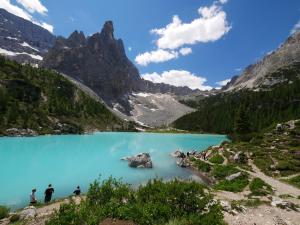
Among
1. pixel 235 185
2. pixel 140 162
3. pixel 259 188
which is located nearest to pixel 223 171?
pixel 235 185

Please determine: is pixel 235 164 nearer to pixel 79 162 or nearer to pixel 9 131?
pixel 79 162

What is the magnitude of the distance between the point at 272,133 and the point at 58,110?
383 feet

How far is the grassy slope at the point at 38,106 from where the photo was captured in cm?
11844

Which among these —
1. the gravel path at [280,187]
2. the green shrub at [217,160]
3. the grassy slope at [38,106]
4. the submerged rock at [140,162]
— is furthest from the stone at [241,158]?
the grassy slope at [38,106]

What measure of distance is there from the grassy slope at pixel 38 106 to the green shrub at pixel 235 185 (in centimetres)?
8855

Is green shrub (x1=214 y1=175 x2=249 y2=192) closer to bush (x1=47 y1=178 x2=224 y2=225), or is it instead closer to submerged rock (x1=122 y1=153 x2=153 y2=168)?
bush (x1=47 y1=178 x2=224 y2=225)

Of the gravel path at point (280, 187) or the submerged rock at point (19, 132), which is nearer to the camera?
the gravel path at point (280, 187)

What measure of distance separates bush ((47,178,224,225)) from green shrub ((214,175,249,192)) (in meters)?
17.0

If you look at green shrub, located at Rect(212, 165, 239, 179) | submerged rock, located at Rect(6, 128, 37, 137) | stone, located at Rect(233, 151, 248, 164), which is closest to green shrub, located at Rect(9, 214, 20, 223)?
green shrub, located at Rect(212, 165, 239, 179)

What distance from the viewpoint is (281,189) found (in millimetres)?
32188

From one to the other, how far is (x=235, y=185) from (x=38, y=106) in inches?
5095

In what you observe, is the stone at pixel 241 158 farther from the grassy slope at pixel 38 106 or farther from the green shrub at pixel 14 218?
the grassy slope at pixel 38 106

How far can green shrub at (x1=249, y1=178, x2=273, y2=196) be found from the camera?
2900cm

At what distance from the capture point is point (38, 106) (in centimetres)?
14388
